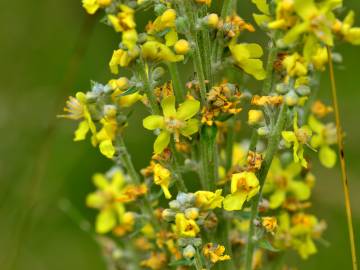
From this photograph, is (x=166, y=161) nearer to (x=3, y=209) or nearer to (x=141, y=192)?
(x=141, y=192)

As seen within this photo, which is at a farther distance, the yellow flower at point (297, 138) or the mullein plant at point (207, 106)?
the yellow flower at point (297, 138)

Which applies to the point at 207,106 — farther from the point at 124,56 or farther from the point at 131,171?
the point at 131,171

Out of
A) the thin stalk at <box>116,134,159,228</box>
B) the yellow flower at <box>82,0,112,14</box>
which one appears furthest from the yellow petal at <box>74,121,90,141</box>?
the yellow flower at <box>82,0,112,14</box>

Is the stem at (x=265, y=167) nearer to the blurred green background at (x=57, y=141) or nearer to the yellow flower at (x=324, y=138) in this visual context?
the yellow flower at (x=324, y=138)

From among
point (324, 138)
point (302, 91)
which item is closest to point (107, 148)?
point (302, 91)

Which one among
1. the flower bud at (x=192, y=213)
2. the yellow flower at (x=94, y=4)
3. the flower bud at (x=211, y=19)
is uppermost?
the yellow flower at (x=94, y=4)

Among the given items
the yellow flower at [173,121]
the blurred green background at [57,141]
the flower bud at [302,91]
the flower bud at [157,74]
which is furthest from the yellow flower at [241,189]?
the blurred green background at [57,141]
